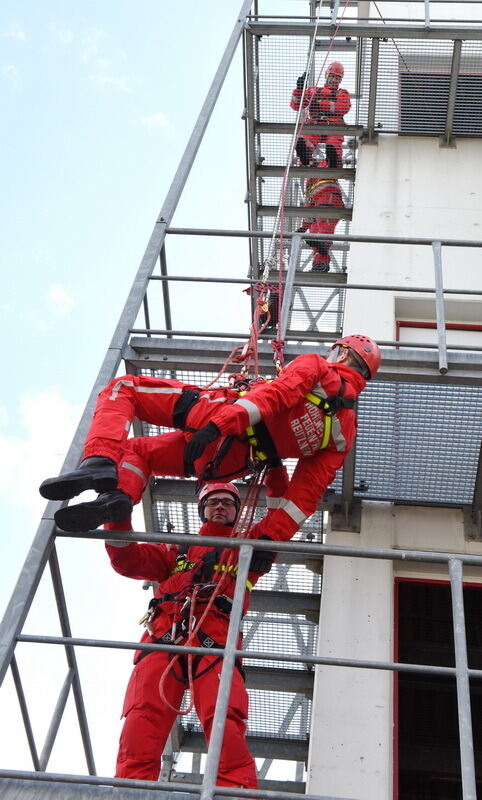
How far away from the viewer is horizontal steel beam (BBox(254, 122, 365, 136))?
11156 mm

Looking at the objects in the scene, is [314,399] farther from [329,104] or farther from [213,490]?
[329,104]

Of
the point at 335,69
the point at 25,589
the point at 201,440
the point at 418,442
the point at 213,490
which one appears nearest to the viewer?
the point at 25,589

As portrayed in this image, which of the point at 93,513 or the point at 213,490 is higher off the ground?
the point at 213,490

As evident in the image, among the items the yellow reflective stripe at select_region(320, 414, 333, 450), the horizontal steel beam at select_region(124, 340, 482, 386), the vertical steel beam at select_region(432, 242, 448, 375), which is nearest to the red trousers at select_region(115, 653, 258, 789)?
the yellow reflective stripe at select_region(320, 414, 333, 450)

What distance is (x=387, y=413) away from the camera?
7020 mm

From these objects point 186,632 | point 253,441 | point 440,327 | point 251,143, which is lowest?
point 186,632

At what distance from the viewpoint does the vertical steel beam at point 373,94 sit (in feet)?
35.0

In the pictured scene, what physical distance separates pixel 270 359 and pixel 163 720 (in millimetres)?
2455

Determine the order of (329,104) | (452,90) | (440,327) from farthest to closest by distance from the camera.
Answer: (329,104) → (452,90) → (440,327)

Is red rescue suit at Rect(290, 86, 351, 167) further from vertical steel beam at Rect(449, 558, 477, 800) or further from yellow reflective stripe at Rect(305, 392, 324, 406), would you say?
vertical steel beam at Rect(449, 558, 477, 800)

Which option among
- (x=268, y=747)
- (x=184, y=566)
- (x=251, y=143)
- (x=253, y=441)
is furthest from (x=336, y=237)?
(x=251, y=143)

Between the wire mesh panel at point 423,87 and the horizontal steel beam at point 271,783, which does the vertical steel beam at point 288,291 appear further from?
the wire mesh panel at point 423,87

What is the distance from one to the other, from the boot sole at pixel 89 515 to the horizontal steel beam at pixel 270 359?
160 cm

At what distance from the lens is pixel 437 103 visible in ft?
35.9
